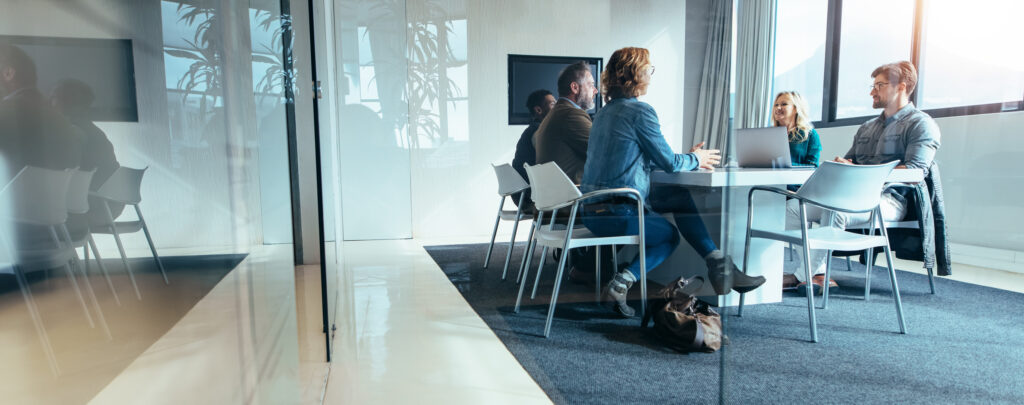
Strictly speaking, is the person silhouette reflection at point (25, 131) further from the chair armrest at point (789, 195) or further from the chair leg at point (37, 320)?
the chair armrest at point (789, 195)

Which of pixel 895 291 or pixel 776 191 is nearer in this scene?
pixel 776 191

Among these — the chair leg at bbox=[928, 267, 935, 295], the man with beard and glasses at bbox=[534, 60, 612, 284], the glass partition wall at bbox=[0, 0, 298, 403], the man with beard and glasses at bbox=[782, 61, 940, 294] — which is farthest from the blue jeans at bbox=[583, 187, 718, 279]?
the glass partition wall at bbox=[0, 0, 298, 403]

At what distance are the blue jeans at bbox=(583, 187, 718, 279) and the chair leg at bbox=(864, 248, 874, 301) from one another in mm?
454

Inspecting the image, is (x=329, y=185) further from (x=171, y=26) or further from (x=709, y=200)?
(x=171, y=26)

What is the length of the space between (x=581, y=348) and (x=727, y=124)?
997 mm

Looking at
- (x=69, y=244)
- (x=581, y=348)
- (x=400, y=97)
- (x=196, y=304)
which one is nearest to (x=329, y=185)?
(x=400, y=97)

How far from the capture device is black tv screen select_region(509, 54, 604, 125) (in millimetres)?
1773

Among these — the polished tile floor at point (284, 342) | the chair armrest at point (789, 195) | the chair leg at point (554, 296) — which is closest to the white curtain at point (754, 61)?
the chair armrest at point (789, 195)

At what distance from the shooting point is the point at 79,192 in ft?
0.69

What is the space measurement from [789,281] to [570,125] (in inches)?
35.0

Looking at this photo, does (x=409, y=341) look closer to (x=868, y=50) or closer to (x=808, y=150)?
(x=808, y=150)

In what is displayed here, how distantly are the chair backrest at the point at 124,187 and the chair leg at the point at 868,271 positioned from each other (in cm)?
189

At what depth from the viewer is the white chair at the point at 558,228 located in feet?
6.32

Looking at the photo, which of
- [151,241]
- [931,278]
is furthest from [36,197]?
[931,278]
